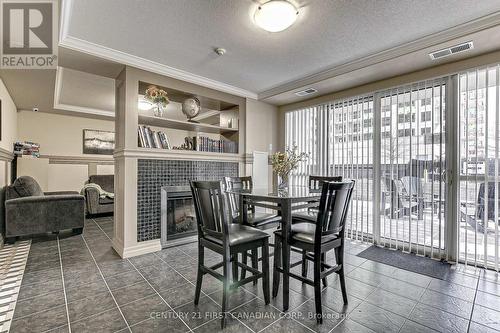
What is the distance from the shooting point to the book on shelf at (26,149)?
512 cm

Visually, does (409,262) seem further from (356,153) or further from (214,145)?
(214,145)

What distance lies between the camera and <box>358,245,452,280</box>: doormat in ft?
8.70

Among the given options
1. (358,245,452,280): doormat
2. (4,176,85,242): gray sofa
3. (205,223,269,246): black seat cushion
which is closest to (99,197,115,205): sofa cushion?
(4,176,85,242): gray sofa

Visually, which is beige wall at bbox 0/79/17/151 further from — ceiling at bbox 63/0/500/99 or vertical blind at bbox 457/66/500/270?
vertical blind at bbox 457/66/500/270

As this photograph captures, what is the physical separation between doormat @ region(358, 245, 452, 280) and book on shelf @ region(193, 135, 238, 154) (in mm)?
2669

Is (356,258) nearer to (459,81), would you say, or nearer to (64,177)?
(459,81)

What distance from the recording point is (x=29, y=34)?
2566 mm

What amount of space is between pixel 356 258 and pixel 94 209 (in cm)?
538

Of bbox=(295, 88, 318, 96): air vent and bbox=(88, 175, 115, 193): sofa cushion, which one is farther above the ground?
bbox=(295, 88, 318, 96): air vent

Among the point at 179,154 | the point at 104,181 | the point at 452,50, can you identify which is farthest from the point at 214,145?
the point at 104,181

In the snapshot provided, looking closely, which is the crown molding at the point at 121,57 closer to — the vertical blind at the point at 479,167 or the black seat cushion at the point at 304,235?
the black seat cushion at the point at 304,235

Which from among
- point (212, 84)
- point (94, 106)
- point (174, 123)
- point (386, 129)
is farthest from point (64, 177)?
point (386, 129)

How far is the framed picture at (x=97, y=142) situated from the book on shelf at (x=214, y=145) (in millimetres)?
3901

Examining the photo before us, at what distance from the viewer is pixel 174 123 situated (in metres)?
3.75
